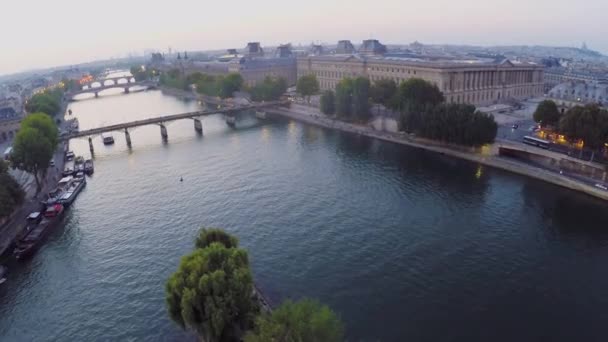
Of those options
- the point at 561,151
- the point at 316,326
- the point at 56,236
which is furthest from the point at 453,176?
the point at 56,236

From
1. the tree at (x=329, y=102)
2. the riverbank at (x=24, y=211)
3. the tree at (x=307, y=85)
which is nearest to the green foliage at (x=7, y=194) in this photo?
the riverbank at (x=24, y=211)

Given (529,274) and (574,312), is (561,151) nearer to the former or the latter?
(529,274)

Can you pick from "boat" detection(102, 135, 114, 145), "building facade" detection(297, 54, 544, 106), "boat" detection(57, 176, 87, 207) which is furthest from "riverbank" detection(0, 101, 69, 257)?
"building facade" detection(297, 54, 544, 106)

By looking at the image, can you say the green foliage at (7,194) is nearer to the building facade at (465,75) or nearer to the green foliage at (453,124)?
the green foliage at (453,124)

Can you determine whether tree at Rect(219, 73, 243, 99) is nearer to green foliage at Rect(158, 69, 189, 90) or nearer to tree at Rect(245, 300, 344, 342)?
green foliage at Rect(158, 69, 189, 90)

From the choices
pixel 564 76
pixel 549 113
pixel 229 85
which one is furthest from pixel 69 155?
pixel 564 76

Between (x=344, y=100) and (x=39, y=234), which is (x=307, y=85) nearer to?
(x=344, y=100)
